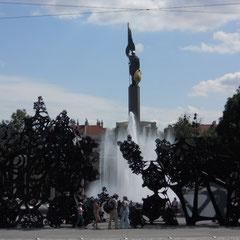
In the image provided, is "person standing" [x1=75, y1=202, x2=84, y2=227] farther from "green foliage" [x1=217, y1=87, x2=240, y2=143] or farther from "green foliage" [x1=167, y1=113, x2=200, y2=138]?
"green foliage" [x1=167, y1=113, x2=200, y2=138]

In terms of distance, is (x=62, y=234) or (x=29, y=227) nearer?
(x=62, y=234)

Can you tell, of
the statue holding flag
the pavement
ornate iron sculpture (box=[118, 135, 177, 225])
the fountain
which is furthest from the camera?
the statue holding flag

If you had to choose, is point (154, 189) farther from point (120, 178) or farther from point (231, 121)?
point (231, 121)

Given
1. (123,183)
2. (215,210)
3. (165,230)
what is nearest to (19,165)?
(165,230)

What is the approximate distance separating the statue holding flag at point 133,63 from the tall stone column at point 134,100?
919mm

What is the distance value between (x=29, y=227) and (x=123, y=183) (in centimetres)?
1757

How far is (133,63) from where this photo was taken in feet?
266

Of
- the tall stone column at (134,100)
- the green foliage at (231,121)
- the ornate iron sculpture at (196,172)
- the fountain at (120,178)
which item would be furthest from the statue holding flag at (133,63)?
the ornate iron sculpture at (196,172)

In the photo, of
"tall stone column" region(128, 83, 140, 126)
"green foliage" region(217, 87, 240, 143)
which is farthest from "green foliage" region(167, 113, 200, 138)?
"green foliage" region(217, 87, 240, 143)

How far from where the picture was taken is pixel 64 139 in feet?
75.8

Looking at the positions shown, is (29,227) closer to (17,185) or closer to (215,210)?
(17,185)

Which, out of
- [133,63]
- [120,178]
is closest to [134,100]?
[133,63]

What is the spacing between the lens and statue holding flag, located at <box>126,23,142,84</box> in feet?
262

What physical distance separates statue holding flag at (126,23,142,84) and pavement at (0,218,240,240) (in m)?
57.4
